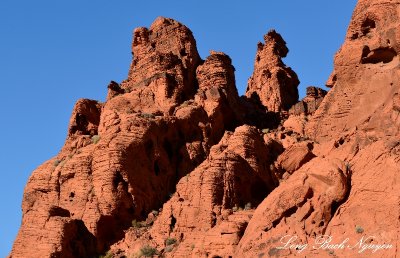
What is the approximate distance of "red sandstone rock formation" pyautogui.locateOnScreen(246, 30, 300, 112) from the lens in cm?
7588

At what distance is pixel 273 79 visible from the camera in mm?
77688

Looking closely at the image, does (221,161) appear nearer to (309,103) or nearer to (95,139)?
(95,139)

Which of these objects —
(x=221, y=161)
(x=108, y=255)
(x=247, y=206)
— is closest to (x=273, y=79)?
(x=221, y=161)

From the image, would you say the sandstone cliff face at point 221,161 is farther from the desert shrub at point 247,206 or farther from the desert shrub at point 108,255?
the desert shrub at point 108,255

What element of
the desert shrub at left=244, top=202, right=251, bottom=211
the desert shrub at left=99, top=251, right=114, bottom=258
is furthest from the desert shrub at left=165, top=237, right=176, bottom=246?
the desert shrub at left=244, top=202, right=251, bottom=211

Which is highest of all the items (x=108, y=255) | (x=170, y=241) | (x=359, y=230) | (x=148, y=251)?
(x=108, y=255)

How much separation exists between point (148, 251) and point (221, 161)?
6.44m

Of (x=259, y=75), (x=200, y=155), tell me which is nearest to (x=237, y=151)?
(x=200, y=155)

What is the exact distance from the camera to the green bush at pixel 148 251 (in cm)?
5205

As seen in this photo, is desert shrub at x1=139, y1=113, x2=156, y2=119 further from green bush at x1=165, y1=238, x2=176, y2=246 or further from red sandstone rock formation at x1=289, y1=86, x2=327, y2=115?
red sandstone rock formation at x1=289, y1=86, x2=327, y2=115

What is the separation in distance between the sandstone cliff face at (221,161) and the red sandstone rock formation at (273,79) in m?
0.14

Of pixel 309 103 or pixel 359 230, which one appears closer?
pixel 359 230

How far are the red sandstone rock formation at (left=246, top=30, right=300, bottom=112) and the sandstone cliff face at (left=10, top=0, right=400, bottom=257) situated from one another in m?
0.14

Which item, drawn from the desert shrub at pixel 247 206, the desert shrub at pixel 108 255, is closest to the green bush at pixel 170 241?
the desert shrub at pixel 108 255
